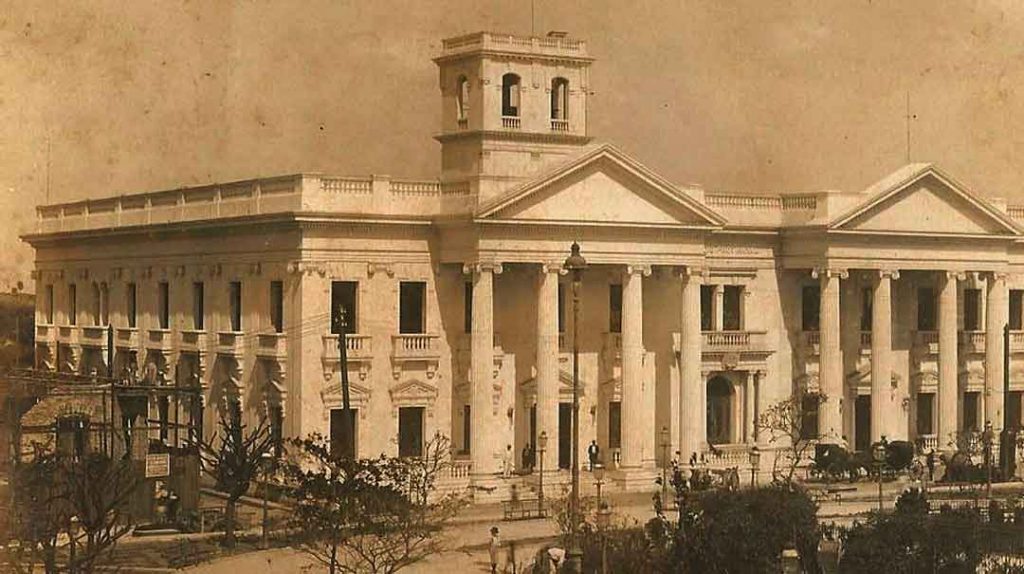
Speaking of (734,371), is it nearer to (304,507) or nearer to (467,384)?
(467,384)

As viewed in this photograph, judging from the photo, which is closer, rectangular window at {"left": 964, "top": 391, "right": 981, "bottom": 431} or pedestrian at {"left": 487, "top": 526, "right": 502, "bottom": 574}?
pedestrian at {"left": 487, "top": 526, "right": 502, "bottom": 574}

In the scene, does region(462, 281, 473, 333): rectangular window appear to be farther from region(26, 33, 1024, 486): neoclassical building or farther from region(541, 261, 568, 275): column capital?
region(541, 261, 568, 275): column capital

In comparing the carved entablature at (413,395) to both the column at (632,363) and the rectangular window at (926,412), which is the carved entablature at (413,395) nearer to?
the column at (632,363)

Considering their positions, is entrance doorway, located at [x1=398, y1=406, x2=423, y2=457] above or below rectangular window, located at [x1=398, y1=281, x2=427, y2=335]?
below

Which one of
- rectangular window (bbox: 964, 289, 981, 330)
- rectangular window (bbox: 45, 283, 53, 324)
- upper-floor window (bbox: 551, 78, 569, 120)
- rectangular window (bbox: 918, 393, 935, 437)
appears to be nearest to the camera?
upper-floor window (bbox: 551, 78, 569, 120)

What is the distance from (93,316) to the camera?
76.6 meters

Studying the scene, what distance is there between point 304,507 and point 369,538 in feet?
11.4

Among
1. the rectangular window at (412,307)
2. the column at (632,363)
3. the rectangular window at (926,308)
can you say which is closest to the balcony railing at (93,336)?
the rectangular window at (412,307)

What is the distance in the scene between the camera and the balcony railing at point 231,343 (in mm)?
64250

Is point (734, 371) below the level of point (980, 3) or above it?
below

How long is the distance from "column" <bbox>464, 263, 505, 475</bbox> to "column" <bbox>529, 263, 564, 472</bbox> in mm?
1573

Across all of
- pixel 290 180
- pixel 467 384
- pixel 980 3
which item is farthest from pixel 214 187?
pixel 980 3

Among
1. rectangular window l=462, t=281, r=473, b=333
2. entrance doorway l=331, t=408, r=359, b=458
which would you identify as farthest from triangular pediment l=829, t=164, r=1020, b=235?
entrance doorway l=331, t=408, r=359, b=458

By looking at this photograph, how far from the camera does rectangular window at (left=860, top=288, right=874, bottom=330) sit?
237 feet
